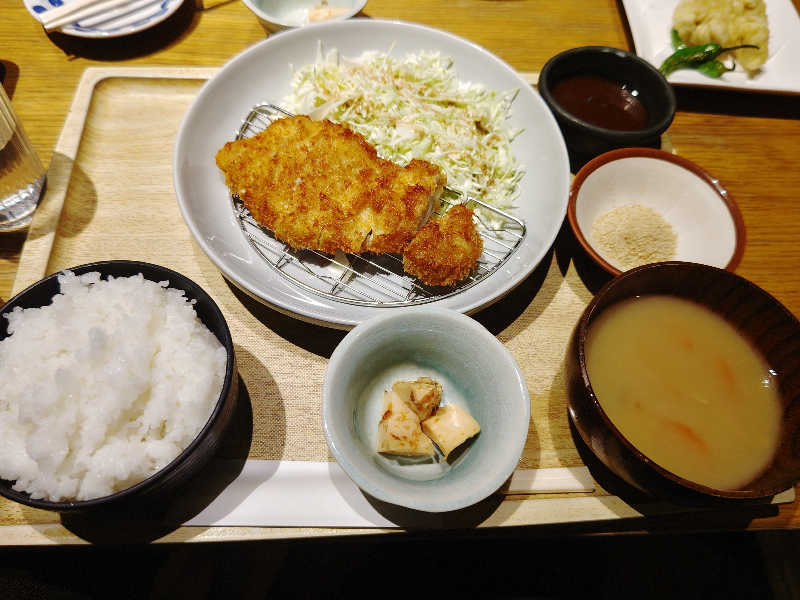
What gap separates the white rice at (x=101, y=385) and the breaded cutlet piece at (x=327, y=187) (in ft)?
2.04

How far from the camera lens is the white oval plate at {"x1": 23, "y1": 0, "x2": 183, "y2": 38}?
2.67m

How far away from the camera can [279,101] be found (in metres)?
2.55

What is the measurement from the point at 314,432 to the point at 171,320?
58 cm

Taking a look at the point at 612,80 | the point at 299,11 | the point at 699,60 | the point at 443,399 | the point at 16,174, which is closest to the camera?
the point at 443,399

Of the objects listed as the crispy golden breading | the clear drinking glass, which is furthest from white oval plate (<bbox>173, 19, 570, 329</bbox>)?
the crispy golden breading

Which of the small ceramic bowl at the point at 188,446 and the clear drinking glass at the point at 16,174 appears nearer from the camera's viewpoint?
the small ceramic bowl at the point at 188,446

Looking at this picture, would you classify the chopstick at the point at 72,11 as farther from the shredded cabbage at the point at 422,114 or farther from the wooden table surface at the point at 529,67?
the shredded cabbage at the point at 422,114

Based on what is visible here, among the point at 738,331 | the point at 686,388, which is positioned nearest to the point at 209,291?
the point at 686,388

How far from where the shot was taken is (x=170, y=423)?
1.38 m

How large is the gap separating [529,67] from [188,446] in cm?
270

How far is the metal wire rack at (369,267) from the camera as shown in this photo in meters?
2.00

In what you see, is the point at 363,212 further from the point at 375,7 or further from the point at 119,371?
the point at 375,7

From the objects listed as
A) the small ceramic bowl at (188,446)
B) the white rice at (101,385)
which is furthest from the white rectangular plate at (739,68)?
the white rice at (101,385)

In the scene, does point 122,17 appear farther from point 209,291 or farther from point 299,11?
point 209,291
